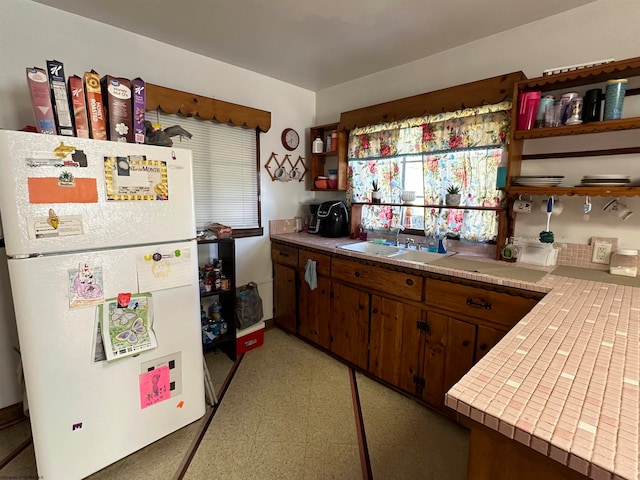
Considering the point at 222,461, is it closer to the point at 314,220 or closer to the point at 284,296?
the point at 284,296

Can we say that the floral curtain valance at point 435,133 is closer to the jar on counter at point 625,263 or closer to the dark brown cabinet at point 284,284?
the jar on counter at point 625,263

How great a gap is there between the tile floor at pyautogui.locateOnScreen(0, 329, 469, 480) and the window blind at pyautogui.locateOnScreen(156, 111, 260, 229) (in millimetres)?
1337

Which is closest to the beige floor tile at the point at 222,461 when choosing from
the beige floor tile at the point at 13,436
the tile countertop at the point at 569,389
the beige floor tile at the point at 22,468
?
the beige floor tile at the point at 22,468

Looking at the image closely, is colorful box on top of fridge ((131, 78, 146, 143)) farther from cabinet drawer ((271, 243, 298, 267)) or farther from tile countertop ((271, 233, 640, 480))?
tile countertop ((271, 233, 640, 480))

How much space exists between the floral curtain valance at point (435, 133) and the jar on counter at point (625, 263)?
898mm

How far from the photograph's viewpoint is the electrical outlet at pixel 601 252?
5.68 feet

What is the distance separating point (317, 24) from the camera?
1.91m

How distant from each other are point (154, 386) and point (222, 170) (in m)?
1.74

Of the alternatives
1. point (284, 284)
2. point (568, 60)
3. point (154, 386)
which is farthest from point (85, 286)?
point (568, 60)

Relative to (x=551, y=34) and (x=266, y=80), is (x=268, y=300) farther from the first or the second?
(x=551, y=34)

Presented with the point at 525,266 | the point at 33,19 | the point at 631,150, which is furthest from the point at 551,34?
the point at 33,19

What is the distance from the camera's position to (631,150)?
5.32 feet

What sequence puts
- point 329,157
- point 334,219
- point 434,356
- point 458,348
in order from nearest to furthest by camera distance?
point 458,348, point 434,356, point 334,219, point 329,157

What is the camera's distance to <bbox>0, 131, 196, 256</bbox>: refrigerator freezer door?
1144mm
